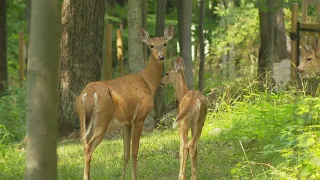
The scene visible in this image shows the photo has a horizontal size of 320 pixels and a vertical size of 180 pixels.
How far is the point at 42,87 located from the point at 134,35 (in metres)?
7.81

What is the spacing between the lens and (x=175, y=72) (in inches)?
370

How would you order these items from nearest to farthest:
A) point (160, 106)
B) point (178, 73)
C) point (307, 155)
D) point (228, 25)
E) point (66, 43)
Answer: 1. point (307, 155)
2. point (178, 73)
3. point (66, 43)
4. point (160, 106)
5. point (228, 25)

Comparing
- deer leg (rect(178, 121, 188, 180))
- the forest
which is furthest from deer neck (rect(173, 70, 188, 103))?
deer leg (rect(178, 121, 188, 180))

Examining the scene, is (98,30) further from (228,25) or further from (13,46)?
(13,46)

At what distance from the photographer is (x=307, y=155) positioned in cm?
701

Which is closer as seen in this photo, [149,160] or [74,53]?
[149,160]

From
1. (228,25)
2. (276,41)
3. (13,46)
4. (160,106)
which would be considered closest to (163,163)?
(160,106)

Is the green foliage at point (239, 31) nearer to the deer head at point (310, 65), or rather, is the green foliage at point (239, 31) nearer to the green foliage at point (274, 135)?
the deer head at point (310, 65)

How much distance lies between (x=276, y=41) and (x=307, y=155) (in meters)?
Answer: 14.1

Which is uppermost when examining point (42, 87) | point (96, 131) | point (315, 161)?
point (42, 87)

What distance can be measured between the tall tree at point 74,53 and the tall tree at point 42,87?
807 centimetres

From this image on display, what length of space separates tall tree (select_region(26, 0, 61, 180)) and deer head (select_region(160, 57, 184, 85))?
4054mm

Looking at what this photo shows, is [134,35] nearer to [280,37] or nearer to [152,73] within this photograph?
[152,73]

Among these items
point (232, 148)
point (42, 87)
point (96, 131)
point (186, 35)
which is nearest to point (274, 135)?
point (232, 148)
